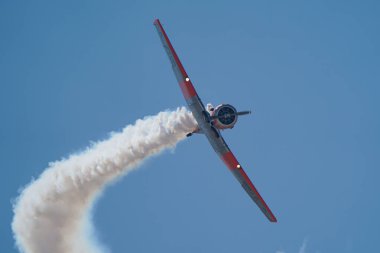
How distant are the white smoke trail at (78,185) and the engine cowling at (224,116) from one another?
13.1 feet

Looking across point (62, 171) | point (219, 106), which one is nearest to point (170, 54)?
point (219, 106)

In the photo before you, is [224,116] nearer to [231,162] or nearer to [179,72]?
[179,72]

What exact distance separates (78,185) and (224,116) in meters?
16.3

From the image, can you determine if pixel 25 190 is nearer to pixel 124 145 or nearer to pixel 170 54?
pixel 124 145

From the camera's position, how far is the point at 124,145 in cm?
13688

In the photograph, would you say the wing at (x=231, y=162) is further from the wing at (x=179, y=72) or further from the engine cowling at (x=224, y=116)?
the wing at (x=179, y=72)

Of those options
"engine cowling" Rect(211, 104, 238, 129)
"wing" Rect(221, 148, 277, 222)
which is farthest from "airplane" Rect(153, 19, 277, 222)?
"wing" Rect(221, 148, 277, 222)

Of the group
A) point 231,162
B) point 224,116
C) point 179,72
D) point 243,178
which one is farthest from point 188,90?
point 243,178

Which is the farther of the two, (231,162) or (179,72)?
(231,162)

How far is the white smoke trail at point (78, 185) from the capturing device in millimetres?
133250

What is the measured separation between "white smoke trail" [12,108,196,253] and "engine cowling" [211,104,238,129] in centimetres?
399

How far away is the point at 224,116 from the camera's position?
5103 inches

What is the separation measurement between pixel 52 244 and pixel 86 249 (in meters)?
3.20

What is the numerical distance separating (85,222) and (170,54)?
1776 centimetres
